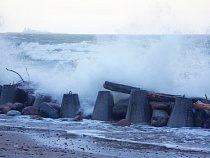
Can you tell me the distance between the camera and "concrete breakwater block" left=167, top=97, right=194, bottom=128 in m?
10.9

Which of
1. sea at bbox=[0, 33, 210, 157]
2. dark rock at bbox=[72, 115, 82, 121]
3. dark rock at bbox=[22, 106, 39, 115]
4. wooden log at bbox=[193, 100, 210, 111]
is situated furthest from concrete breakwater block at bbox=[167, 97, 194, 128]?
dark rock at bbox=[22, 106, 39, 115]

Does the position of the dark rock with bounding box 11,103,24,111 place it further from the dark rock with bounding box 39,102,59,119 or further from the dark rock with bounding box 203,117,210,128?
the dark rock with bounding box 203,117,210,128

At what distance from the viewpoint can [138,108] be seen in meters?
11.4

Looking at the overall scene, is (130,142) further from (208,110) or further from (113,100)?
(113,100)

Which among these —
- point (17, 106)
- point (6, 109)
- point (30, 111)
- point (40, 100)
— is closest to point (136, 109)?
point (30, 111)

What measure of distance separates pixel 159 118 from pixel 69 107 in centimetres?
237

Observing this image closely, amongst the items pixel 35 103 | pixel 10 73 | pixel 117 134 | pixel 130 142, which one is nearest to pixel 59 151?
pixel 130 142

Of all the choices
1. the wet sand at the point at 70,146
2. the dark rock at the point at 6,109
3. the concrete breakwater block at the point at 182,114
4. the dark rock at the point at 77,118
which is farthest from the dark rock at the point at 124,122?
the dark rock at the point at 6,109

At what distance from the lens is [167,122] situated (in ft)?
36.4

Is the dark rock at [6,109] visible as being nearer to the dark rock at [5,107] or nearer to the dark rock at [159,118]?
the dark rock at [5,107]

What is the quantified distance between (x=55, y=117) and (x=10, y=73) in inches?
245

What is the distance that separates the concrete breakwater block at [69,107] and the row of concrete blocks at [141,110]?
58cm

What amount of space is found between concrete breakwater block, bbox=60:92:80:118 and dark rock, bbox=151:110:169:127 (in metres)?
2.13

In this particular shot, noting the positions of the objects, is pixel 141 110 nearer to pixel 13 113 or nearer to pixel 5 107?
pixel 13 113
